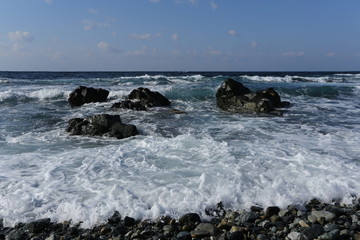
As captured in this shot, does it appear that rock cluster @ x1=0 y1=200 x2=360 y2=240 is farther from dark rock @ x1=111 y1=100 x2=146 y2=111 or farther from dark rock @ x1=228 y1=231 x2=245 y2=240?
dark rock @ x1=111 y1=100 x2=146 y2=111

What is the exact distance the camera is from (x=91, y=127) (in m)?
8.62

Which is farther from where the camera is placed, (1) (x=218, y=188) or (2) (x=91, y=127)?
(2) (x=91, y=127)

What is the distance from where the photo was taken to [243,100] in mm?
13320

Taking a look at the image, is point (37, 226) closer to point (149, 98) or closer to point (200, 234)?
point (200, 234)

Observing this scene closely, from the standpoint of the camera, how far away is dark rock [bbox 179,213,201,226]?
152 inches

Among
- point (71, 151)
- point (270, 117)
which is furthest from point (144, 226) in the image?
point (270, 117)

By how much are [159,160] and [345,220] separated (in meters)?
3.40

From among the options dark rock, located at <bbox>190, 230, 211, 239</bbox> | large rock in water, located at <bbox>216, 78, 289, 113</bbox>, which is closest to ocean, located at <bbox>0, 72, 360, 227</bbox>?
dark rock, located at <bbox>190, 230, 211, 239</bbox>

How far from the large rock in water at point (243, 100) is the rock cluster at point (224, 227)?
871cm

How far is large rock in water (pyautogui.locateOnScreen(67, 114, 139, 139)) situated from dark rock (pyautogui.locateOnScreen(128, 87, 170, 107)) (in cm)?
552

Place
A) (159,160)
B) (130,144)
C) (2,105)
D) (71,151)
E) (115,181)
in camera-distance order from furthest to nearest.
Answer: (2,105)
(130,144)
(71,151)
(159,160)
(115,181)

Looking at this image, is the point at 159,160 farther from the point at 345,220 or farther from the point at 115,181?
the point at 345,220

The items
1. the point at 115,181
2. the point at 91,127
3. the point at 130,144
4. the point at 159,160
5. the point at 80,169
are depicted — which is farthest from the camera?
the point at 91,127

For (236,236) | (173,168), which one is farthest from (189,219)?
(173,168)
